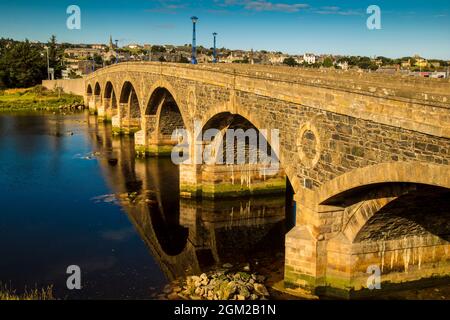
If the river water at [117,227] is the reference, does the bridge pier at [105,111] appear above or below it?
above

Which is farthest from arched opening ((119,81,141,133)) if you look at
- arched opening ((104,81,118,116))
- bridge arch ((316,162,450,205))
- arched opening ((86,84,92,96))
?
bridge arch ((316,162,450,205))

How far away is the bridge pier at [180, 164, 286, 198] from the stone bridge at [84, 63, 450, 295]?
6.48 metres

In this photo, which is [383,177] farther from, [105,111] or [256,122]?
[105,111]

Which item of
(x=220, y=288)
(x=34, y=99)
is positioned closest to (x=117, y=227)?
(x=220, y=288)

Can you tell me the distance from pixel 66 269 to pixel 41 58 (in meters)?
96.9

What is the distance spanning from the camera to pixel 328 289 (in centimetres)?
1670

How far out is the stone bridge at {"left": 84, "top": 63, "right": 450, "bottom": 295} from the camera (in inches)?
480

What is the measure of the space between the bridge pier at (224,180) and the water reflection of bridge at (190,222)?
21.2 inches

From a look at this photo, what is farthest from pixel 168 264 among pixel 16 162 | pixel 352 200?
pixel 16 162

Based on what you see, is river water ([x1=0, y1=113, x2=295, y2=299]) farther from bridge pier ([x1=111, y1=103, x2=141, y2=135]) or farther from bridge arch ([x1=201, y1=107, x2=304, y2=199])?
bridge pier ([x1=111, y1=103, x2=141, y2=135])

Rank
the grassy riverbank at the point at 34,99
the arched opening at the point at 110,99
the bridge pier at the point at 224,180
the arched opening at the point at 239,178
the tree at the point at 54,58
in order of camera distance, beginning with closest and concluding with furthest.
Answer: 1. the arched opening at the point at 239,178
2. the bridge pier at the point at 224,180
3. the arched opening at the point at 110,99
4. the grassy riverbank at the point at 34,99
5. the tree at the point at 54,58

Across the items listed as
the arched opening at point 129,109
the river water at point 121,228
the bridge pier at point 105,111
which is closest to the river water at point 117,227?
the river water at point 121,228

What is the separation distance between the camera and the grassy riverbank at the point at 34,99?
266ft

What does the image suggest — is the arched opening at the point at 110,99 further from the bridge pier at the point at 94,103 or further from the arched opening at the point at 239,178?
the arched opening at the point at 239,178
